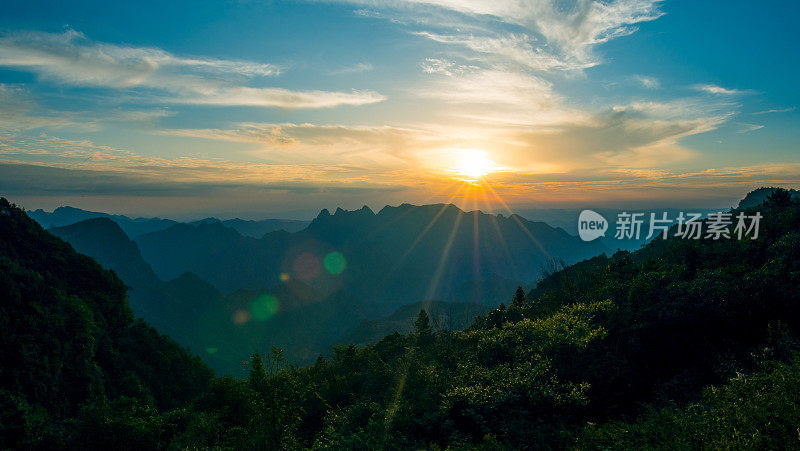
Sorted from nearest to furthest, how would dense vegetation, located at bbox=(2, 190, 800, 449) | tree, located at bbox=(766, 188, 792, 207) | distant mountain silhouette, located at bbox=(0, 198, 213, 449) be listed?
dense vegetation, located at bbox=(2, 190, 800, 449) → distant mountain silhouette, located at bbox=(0, 198, 213, 449) → tree, located at bbox=(766, 188, 792, 207)

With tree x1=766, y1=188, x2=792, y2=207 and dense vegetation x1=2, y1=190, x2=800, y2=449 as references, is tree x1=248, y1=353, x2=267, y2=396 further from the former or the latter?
tree x1=766, y1=188, x2=792, y2=207

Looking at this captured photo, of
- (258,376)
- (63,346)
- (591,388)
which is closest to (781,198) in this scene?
(591,388)

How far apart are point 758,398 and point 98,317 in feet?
237

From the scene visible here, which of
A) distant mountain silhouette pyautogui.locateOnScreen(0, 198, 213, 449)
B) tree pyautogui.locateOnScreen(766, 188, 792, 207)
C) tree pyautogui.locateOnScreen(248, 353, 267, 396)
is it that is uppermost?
tree pyautogui.locateOnScreen(766, 188, 792, 207)

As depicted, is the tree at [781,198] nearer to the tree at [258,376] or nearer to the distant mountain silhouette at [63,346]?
the tree at [258,376]

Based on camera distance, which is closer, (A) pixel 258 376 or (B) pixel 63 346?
(A) pixel 258 376

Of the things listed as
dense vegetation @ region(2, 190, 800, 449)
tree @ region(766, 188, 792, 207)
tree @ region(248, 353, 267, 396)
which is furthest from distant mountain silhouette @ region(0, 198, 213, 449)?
tree @ region(766, 188, 792, 207)

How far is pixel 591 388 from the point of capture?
16984 mm

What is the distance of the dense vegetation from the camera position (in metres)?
12.0

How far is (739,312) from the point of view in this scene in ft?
62.6

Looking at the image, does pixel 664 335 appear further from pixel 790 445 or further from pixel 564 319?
pixel 790 445

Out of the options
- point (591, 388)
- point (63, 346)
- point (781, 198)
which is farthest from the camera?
point (63, 346)

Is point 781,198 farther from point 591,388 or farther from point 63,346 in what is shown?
point 63,346

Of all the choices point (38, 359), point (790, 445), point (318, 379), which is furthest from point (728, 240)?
point (38, 359)
